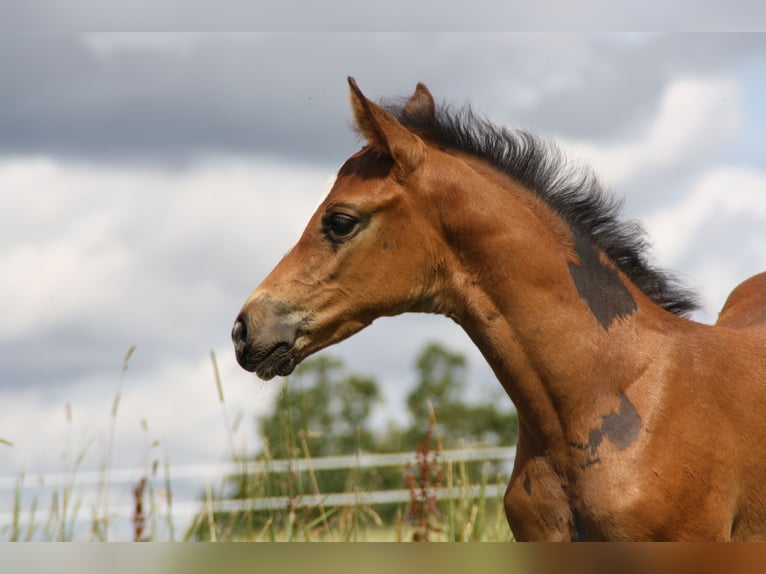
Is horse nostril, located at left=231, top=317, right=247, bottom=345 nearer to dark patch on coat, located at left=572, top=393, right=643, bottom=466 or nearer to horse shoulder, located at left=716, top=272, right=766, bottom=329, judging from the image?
dark patch on coat, located at left=572, top=393, right=643, bottom=466

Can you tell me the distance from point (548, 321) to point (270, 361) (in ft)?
4.06

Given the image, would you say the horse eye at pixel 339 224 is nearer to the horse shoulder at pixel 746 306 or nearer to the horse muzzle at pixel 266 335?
the horse muzzle at pixel 266 335

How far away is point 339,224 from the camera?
391 centimetres

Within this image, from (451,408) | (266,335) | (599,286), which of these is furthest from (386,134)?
(451,408)

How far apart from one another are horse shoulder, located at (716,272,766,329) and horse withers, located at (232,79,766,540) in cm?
69

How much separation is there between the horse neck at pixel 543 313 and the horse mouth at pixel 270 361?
758 mm

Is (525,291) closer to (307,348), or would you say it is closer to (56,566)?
(307,348)

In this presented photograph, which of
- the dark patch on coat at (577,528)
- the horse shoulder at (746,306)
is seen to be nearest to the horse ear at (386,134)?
the dark patch on coat at (577,528)

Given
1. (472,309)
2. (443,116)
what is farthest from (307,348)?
(443,116)

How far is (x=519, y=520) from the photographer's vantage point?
375cm

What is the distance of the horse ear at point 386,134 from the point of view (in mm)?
3910

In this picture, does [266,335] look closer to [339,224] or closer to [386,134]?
[339,224]

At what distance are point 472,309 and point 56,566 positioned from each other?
8.17 feet

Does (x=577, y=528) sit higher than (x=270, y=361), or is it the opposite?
(x=270, y=361)
